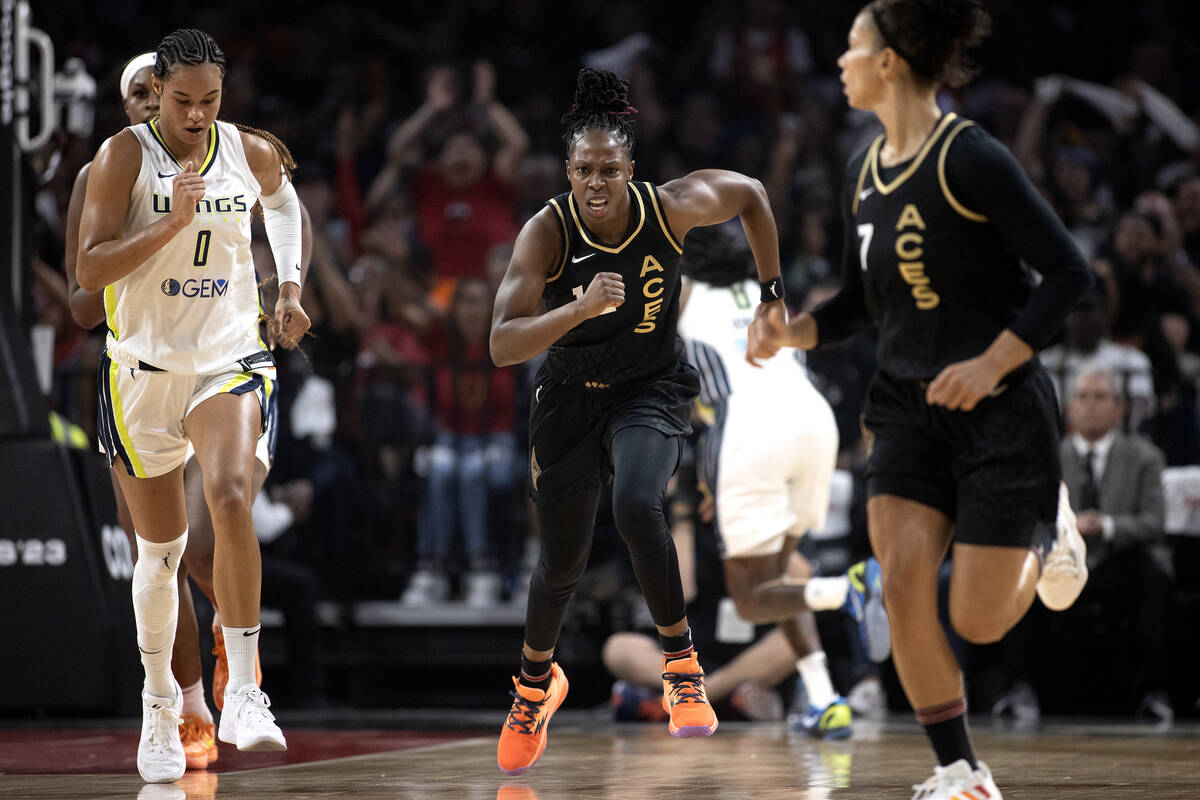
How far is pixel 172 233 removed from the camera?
13.3 feet

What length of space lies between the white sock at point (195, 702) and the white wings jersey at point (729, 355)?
2.60 meters

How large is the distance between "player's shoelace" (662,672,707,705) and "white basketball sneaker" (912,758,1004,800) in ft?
4.19

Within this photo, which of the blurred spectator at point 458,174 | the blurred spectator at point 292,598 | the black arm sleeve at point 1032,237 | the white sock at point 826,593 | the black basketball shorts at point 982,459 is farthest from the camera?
the blurred spectator at point 458,174

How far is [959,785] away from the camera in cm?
327

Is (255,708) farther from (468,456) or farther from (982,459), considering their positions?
(468,456)

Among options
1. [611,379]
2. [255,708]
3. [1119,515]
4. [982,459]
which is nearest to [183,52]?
[611,379]

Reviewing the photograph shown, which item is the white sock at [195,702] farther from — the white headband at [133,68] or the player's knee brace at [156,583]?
the white headband at [133,68]

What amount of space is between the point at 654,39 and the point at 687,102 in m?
1.34

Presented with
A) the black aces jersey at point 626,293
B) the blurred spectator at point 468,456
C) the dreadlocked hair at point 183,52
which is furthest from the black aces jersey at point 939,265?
the blurred spectator at point 468,456

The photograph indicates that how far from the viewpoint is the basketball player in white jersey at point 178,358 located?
4.21m

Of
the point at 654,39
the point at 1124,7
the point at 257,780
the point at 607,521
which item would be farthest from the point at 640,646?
the point at 1124,7

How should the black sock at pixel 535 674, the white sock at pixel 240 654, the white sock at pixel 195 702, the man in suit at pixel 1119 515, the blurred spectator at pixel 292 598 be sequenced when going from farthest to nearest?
the blurred spectator at pixel 292 598, the man in suit at pixel 1119 515, the white sock at pixel 195 702, the black sock at pixel 535 674, the white sock at pixel 240 654

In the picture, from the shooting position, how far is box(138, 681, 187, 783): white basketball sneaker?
434 centimetres

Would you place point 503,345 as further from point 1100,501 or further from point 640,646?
point 1100,501
